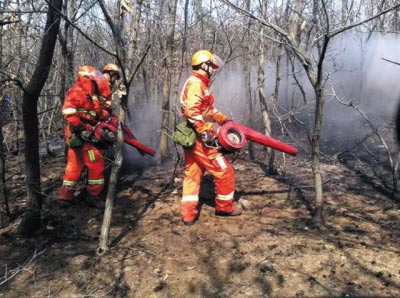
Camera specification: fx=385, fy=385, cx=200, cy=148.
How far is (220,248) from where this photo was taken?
3953mm

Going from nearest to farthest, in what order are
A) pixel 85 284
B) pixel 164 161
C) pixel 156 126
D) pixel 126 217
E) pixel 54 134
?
1. pixel 85 284
2. pixel 126 217
3. pixel 164 161
4. pixel 156 126
5. pixel 54 134

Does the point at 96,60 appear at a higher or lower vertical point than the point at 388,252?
higher

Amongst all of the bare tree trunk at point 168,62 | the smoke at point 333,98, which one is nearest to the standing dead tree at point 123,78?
the bare tree trunk at point 168,62

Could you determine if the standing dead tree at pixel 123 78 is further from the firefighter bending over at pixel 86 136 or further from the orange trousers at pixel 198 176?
the firefighter bending over at pixel 86 136

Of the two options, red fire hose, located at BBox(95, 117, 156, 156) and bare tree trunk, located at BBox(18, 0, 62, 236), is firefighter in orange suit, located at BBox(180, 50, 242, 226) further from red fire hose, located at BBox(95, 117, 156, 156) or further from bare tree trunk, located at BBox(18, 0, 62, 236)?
bare tree trunk, located at BBox(18, 0, 62, 236)

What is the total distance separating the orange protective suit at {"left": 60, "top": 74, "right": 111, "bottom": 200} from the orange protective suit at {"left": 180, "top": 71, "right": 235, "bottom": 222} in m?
1.39

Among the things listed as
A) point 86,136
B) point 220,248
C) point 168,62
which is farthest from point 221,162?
point 168,62

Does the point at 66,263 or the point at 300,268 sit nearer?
the point at 300,268

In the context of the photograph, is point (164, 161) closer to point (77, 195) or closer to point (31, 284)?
point (77, 195)

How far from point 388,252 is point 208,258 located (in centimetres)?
172

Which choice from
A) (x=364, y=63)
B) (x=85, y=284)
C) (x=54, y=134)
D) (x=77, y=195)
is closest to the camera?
(x=85, y=284)

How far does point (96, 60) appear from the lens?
10.8 meters

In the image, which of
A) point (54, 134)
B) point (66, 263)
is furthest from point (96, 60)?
point (66, 263)

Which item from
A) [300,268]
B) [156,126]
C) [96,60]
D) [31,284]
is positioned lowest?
[31,284]
